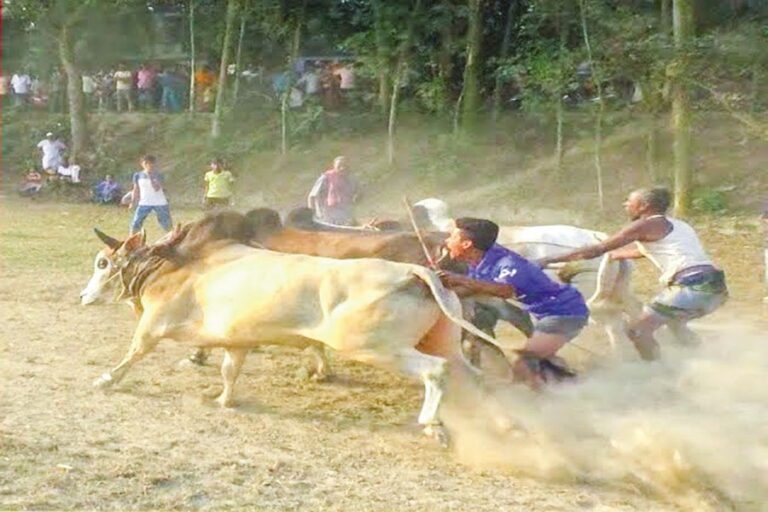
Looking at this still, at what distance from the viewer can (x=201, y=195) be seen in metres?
29.0

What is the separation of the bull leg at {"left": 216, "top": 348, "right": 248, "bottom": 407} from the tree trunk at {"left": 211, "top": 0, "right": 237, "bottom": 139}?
72.2 feet

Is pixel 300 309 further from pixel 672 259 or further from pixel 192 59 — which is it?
pixel 192 59

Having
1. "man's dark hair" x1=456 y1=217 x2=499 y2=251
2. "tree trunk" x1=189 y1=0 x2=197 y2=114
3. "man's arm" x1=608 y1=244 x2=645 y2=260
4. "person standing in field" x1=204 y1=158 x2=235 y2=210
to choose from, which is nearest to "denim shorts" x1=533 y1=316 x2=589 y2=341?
"man's dark hair" x1=456 y1=217 x2=499 y2=251

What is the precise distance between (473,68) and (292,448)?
21.6 meters

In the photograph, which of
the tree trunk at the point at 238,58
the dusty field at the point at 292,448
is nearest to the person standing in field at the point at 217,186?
the tree trunk at the point at 238,58

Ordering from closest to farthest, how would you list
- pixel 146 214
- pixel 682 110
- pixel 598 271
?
pixel 598 271, pixel 146 214, pixel 682 110

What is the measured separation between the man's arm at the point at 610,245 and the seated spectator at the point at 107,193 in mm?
20169

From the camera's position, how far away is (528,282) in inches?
301

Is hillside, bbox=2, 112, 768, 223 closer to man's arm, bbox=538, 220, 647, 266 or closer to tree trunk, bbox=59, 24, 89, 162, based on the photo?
tree trunk, bbox=59, 24, 89, 162

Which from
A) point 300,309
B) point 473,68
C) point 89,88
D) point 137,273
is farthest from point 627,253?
point 89,88

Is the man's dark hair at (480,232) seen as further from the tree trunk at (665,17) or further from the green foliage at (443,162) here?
the green foliage at (443,162)

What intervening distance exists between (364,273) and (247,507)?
5.99 ft

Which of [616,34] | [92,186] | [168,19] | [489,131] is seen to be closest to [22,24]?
[168,19]

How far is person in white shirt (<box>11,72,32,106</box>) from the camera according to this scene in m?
34.5
